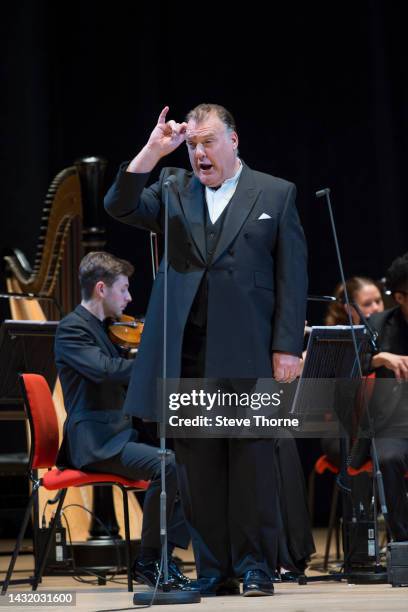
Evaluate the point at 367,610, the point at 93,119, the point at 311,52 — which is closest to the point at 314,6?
the point at 311,52

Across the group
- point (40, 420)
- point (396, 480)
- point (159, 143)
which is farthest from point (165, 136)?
point (396, 480)

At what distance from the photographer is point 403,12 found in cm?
720

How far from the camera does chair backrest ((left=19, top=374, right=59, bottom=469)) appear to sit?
4.16 metres

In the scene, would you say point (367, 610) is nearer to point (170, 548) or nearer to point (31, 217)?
point (170, 548)

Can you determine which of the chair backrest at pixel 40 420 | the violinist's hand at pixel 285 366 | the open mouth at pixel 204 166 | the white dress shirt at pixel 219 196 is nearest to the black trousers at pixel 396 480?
the violinist's hand at pixel 285 366

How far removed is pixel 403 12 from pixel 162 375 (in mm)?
4565

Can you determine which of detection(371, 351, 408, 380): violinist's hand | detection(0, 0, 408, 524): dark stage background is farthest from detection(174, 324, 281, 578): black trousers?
detection(0, 0, 408, 524): dark stage background

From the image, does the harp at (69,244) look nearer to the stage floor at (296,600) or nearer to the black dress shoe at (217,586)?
the stage floor at (296,600)

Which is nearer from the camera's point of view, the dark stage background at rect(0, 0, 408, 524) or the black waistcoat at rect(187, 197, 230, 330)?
the black waistcoat at rect(187, 197, 230, 330)

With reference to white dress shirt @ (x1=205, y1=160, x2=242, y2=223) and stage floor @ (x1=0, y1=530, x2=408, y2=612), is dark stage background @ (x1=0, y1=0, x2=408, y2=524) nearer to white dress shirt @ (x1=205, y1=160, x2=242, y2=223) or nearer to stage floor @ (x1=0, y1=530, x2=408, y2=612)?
stage floor @ (x1=0, y1=530, x2=408, y2=612)

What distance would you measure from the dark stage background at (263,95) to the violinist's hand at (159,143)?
3948 millimetres

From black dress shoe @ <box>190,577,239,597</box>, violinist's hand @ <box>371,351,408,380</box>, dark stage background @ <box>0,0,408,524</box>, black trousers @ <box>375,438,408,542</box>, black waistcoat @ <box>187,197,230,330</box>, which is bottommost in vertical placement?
black dress shoe @ <box>190,577,239,597</box>

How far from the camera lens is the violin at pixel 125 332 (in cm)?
467

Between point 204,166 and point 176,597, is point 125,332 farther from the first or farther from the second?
point 176,597
